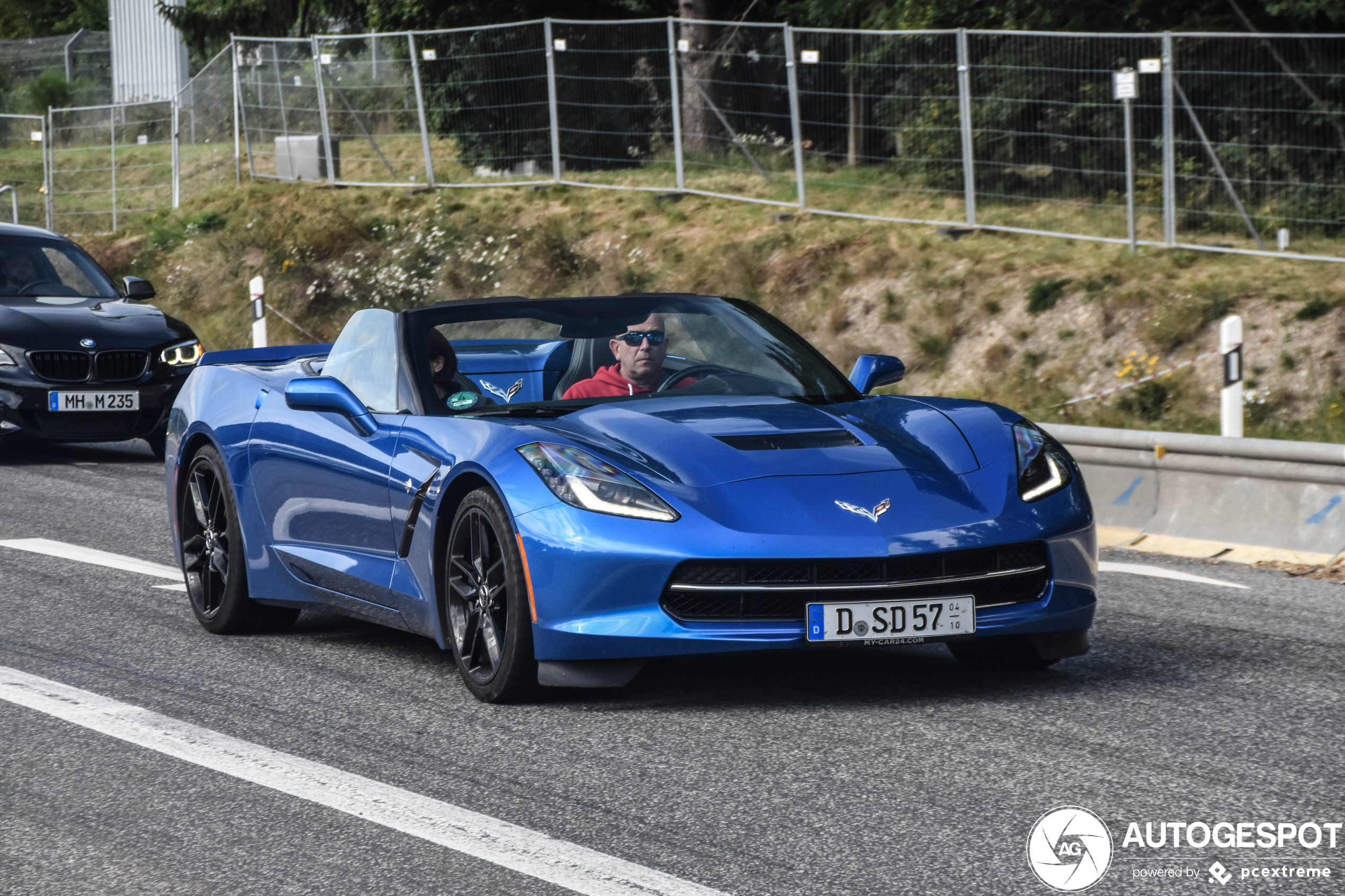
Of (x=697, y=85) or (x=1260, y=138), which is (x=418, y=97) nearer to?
(x=697, y=85)

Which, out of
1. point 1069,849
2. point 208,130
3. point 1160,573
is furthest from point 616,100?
point 1069,849

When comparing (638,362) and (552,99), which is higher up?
(552,99)

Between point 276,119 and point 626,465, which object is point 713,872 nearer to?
point 626,465

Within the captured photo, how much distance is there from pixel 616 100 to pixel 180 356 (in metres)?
8.17

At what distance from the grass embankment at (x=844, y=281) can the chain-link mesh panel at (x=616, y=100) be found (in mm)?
399

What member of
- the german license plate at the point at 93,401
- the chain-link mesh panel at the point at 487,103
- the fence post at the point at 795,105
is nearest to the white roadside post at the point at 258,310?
the chain-link mesh panel at the point at 487,103

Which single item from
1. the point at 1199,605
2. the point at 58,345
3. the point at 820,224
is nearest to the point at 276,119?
the point at 820,224

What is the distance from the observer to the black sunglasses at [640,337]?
6.50 m

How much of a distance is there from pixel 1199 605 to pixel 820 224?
11.2 m

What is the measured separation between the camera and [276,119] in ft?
82.5

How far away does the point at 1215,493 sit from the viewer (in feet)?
30.0

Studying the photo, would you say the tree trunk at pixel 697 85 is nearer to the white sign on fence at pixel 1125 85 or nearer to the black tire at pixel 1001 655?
the white sign on fence at pixel 1125 85

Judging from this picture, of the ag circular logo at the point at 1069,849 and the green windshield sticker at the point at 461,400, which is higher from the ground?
the green windshield sticker at the point at 461,400

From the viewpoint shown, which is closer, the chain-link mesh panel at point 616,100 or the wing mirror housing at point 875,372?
the wing mirror housing at point 875,372
